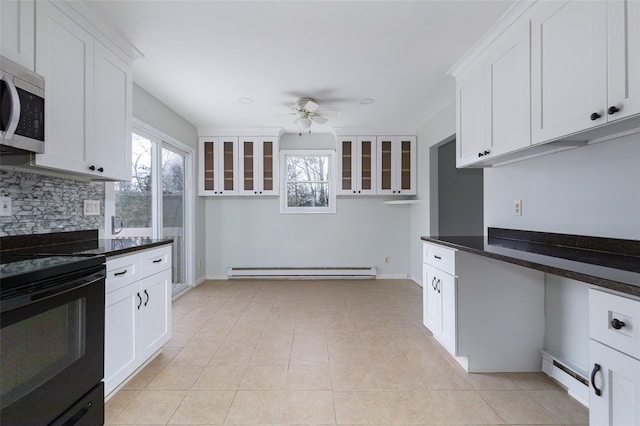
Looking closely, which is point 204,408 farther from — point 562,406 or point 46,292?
point 562,406

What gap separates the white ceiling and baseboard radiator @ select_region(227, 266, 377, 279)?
2600 mm

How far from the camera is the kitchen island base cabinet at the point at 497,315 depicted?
2.12m

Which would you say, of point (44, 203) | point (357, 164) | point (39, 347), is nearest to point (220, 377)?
point (39, 347)

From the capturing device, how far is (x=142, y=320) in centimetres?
207

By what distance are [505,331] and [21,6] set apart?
11.4ft

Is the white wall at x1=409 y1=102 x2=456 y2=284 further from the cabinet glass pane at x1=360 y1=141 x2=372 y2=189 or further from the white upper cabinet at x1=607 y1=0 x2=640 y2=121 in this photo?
the white upper cabinet at x1=607 y1=0 x2=640 y2=121

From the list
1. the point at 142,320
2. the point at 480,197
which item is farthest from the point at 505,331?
the point at 480,197

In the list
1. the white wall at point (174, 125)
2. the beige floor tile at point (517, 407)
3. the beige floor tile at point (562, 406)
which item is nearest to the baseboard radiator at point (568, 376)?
the beige floor tile at point (562, 406)

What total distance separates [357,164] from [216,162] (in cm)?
→ 228

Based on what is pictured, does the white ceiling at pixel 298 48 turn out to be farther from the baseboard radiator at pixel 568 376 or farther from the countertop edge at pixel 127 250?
the baseboard radiator at pixel 568 376

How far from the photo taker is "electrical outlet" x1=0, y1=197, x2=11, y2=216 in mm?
1672

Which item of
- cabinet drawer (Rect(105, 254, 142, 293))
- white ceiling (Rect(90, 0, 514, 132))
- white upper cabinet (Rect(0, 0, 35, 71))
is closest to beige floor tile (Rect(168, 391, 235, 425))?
cabinet drawer (Rect(105, 254, 142, 293))

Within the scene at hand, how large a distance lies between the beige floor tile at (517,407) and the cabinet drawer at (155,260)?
240cm

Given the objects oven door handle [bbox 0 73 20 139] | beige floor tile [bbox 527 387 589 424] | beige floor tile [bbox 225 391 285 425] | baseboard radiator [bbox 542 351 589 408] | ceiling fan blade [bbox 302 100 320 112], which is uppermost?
ceiling fan blade [bbox 302 100 320 112]
